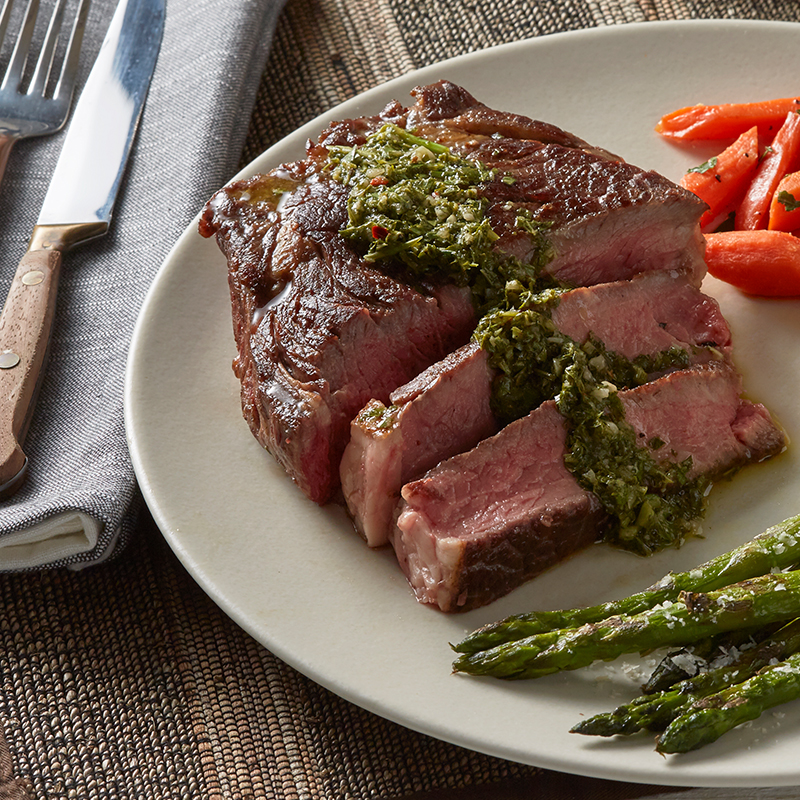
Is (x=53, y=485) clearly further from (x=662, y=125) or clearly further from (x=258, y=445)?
(x=662, y=125)

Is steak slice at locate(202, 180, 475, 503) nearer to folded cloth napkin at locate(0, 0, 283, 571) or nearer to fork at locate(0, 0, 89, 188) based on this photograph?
folded cloth napkin at locate(0, 0, 283, 571)

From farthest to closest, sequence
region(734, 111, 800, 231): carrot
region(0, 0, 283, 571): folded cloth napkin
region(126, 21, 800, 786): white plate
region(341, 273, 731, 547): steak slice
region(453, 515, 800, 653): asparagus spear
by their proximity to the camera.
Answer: region(734, 111, 800, 231): carrot
region(0, 0, 283, 571): folded cloth napkin
region(341, 273, 731, 547): steak slice
region(453, 515, 800, 653): asparagus spear
region(126, 21, 800, 786): white plate

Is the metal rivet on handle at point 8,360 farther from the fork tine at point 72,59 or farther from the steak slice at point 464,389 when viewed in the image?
the fork tine at point 72,59

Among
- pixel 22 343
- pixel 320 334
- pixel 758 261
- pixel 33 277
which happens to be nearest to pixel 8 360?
pixel 22 343

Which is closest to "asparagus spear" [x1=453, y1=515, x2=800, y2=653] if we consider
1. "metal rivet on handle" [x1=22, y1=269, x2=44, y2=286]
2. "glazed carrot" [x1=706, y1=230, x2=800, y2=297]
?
"glazed carrot" [x1=706, y1=230, x2=800, y2=297]

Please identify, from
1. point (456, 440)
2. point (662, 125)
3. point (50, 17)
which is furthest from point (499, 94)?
point (50, 17)
